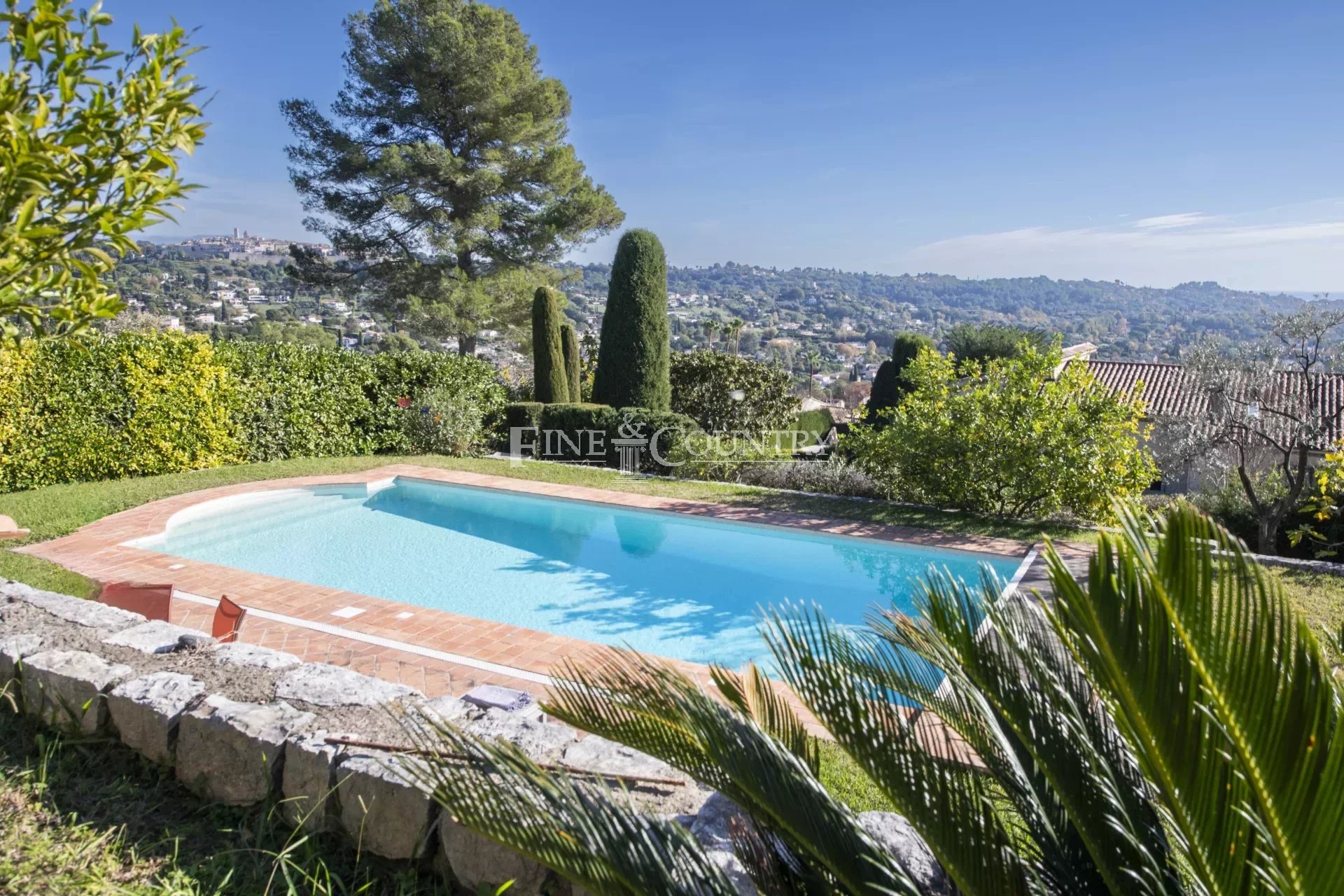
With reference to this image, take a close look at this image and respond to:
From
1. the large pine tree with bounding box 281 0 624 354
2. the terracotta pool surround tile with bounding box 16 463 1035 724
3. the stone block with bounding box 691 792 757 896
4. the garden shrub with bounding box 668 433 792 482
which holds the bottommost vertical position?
the terracotta pool surround tile with bounding box 16 463 1035 724

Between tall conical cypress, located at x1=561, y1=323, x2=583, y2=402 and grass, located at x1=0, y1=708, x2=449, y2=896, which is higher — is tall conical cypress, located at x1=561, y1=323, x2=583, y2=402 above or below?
above

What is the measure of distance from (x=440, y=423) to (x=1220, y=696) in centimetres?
1494

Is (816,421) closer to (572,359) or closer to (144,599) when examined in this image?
(572,359)

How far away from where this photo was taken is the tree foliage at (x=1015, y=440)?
9430mm

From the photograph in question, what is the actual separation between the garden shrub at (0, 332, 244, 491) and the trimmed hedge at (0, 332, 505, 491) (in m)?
0.01

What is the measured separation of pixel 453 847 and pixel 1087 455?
8.96 meters

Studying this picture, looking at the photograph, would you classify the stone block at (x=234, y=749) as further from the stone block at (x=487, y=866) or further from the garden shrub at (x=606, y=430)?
the garden shrub at (x=606, y=430)

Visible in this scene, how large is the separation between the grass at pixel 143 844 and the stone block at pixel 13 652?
53 cm

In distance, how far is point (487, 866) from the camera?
256 centimetres

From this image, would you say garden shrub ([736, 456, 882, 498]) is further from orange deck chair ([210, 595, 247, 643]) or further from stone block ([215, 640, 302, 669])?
stone block ([215, 640, 302, 669])

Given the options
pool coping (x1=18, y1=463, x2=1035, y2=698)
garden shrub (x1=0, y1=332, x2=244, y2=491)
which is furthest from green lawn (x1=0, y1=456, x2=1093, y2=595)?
garden shrub (x1=0, y1=332, x2=244, y2=491)

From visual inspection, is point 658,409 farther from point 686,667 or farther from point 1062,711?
point 1062,711

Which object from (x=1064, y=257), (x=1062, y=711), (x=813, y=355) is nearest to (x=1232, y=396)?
(x=1062, y=711)

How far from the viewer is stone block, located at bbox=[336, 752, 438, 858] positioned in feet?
8.95
